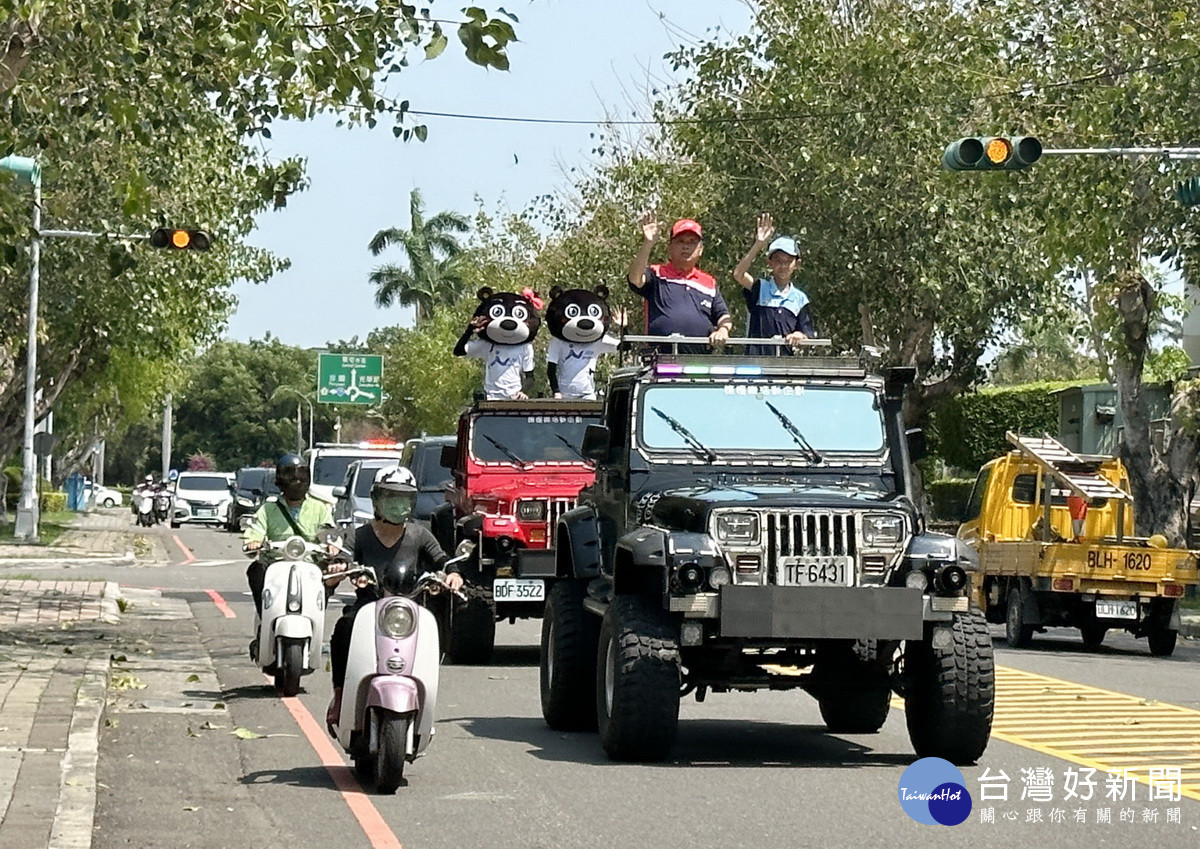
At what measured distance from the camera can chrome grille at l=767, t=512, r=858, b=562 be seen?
→ 35.8 ft

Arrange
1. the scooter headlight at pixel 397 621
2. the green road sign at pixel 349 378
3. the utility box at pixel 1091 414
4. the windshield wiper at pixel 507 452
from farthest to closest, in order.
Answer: the green road sign at pixel 349 378 → the utility box at pixel 1091 414 → the windshield wiper at pixel 507 452 → the scooter headlight at pixel 397 621

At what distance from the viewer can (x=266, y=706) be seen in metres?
14.1

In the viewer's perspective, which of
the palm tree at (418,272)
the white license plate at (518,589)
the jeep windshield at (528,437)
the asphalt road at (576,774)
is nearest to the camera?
the asphalt road at (576,774)

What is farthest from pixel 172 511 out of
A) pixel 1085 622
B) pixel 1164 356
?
pixel 1085 622

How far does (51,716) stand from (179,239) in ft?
40.2

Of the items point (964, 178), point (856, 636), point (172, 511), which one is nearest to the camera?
point (856, 636)

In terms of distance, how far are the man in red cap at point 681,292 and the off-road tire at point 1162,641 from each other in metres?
8.95

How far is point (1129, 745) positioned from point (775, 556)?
289 cm

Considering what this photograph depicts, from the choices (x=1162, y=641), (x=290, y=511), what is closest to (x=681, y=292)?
(x=290, y=511)

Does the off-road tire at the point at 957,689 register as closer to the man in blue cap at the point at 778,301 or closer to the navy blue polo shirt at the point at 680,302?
the man in blue cap at the point at 778,301

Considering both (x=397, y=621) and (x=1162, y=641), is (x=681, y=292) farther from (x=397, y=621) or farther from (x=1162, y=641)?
(x=1162, y=641)

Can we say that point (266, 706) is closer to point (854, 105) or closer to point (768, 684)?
point (768, 684)

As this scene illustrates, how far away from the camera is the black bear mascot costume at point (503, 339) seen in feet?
63.1

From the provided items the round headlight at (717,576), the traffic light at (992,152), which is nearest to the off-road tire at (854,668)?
the round headlight at (717,576)
